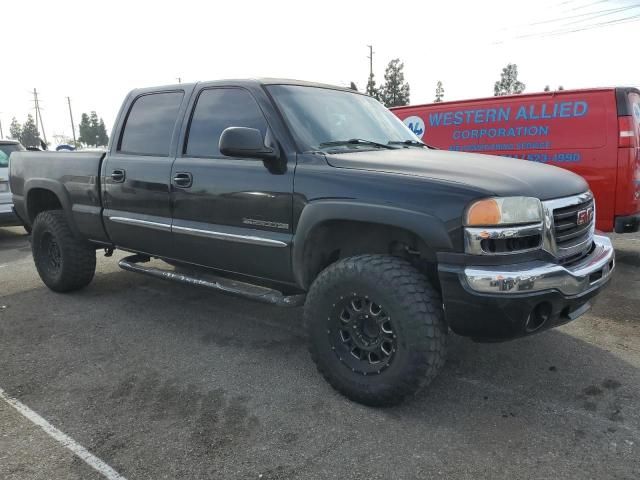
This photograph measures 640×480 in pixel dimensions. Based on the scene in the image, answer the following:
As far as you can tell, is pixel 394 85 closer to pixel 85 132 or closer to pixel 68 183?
pixel 68 183

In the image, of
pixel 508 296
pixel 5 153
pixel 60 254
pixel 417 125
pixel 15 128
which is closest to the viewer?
pixel 508 296

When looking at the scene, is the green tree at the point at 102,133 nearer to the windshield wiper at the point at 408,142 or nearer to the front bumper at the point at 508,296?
the windshield wiper at the point at 408,142

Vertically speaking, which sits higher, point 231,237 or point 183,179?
point 183,179

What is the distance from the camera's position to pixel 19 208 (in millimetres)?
5379

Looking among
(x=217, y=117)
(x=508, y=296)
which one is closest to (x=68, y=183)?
(x=217, y=117)

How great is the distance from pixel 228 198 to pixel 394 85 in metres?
51.1

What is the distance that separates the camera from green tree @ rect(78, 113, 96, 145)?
89.9 m

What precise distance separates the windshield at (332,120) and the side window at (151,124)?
1.02 meters

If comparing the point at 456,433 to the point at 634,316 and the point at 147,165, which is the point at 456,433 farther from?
the point at 147,165

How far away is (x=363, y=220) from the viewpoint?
2.77 meters

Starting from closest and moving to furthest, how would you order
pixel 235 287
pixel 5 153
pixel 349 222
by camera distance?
pixel 349 222 < pixel 235 287 < pixel 5 153

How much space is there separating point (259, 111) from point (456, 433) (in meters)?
2.32

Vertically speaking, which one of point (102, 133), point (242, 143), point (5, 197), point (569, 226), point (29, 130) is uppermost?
point (29, 130)

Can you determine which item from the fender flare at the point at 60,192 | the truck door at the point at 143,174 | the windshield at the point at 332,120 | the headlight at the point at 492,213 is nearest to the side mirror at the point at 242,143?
the windshield at the point at 332,120
